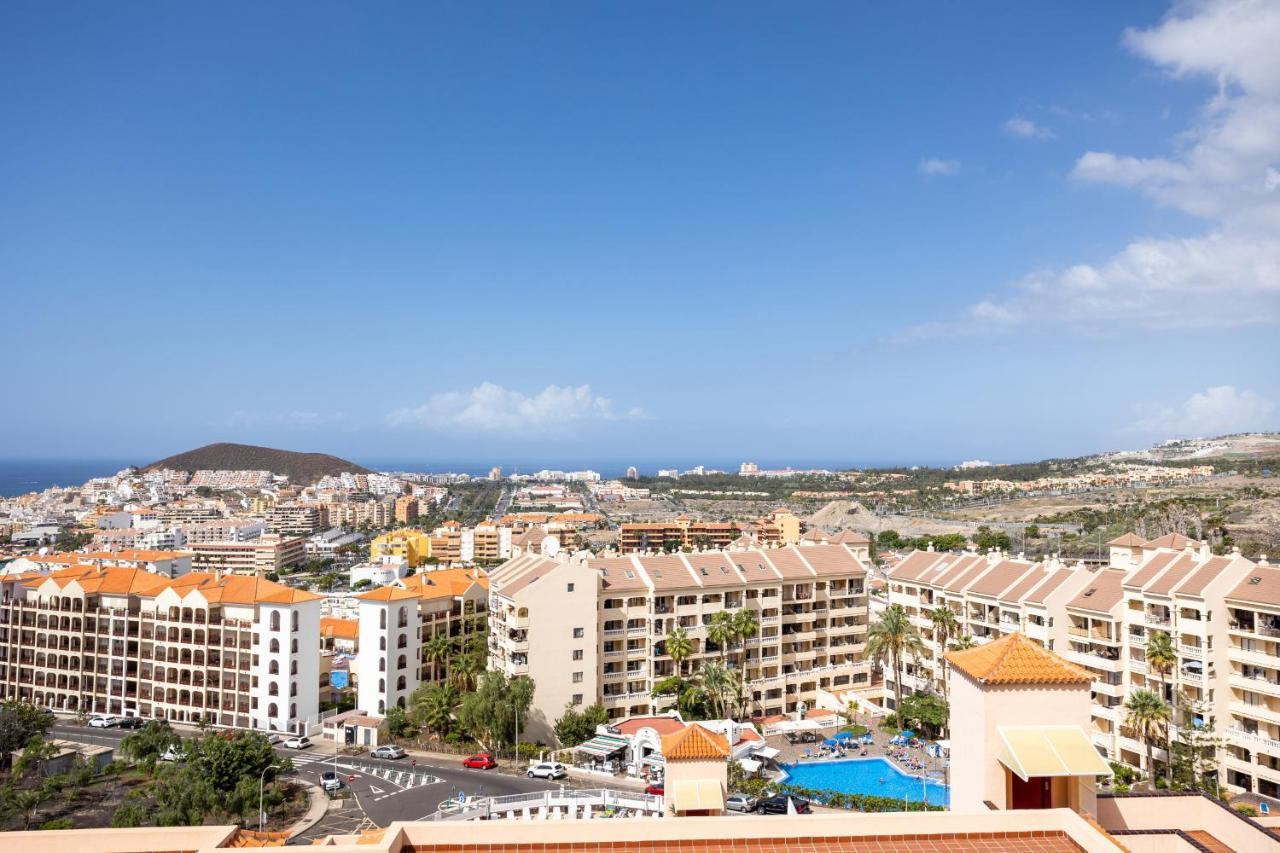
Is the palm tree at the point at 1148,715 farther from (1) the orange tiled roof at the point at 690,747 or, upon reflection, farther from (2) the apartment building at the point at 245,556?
(2) the apartment building at the point at 245,556

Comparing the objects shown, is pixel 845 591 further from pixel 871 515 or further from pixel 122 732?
pixel 871 515

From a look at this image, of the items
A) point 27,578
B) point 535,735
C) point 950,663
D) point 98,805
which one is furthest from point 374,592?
point 950,663

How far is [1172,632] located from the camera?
44.1 metres

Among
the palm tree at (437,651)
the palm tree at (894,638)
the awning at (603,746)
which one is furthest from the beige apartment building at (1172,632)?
the palm tree at (437,651)

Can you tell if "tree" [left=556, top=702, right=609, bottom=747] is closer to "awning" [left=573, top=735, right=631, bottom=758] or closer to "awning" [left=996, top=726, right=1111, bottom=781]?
"awning" [left=573, top=735, right=631, bottom=758]

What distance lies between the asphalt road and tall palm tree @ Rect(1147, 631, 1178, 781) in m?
30.3

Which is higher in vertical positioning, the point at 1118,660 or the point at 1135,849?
the point at 1135,849

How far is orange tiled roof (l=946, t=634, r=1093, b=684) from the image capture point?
1448 centimetres

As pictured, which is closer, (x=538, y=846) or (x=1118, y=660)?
(x=538, y=846)

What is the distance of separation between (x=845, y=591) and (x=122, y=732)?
51.8 m

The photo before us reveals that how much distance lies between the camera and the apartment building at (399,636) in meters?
60.6

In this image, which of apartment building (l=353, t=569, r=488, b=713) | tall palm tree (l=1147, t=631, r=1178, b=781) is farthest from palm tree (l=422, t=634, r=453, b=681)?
tall palm tree (l=1147, t=631, r=1178, b=781)

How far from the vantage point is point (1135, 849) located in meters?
14.0

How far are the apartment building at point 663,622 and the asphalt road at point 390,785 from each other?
651cm
